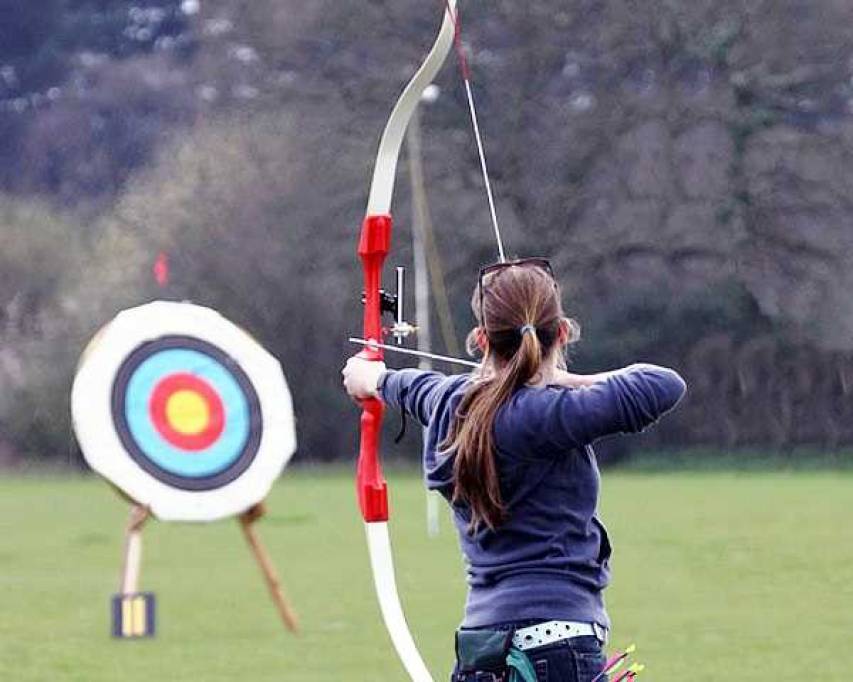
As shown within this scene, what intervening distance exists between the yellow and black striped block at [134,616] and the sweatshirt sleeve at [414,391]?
486 cm

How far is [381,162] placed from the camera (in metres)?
3.68

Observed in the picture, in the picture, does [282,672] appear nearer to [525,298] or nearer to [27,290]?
[525,298]

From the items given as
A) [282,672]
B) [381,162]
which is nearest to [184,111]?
[282,672]

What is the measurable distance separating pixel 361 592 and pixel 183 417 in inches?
52.7

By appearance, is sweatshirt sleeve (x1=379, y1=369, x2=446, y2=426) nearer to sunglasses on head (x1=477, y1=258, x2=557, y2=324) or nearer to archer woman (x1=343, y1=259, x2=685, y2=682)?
archer woman (x1=343, y1=259, x2=685, y2=682)

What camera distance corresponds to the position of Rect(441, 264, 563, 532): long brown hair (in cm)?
276

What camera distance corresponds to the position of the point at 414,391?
2.92m

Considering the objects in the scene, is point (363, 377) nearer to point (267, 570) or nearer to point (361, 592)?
point (267, 570)

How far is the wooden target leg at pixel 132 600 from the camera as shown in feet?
25.2

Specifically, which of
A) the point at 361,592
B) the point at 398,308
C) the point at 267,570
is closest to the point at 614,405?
the point at 398,308

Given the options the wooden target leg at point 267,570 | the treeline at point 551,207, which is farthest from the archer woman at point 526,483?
the treeline at point 551,207

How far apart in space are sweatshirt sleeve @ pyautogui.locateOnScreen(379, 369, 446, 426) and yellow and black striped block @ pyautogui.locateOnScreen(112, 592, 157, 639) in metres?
4.86

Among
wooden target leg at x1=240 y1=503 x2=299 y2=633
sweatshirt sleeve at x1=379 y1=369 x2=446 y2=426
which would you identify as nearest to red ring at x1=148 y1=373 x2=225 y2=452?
wooden target leg at x1=240 y1=503 x2=299 y2=633

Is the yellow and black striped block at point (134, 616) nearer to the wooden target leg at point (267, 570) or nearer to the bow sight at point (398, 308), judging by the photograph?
the wooden target leg at point (267, 570)
